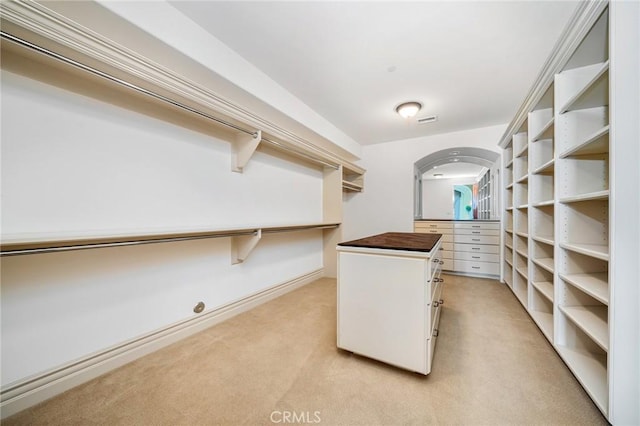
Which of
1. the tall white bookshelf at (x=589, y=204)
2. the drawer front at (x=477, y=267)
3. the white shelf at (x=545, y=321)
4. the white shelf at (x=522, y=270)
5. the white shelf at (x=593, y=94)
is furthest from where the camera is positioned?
the drawer front at (x=477, y=267)

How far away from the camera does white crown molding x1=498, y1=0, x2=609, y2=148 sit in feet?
4.14

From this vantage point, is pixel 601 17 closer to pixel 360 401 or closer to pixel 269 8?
pixel 269 8

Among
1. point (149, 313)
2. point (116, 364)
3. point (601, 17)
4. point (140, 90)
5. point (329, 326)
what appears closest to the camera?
point (601, 17)

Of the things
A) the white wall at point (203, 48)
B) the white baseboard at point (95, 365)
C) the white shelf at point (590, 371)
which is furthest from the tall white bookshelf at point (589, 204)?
the white baseboard at point (95, 365)

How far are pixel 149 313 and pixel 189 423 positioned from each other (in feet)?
2.95

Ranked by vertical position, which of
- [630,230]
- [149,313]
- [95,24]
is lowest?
[149,313]

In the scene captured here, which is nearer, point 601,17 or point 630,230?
point 630,230

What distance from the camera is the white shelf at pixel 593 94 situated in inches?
50.4

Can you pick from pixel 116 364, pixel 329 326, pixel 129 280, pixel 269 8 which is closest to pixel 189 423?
pixel 116 364

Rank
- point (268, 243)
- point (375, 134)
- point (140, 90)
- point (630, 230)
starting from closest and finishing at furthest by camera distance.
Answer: point (630, 230)
point (140, 90)
point (268, 243)
point (375, 134)

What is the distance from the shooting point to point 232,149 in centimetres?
232

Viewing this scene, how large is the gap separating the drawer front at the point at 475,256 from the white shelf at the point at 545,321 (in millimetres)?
1661

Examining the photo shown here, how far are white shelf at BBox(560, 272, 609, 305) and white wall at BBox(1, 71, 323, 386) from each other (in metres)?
2.65

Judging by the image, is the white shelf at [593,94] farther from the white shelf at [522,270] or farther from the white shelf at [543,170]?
the white shelf at [522,270]
